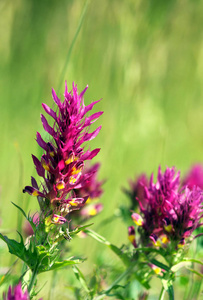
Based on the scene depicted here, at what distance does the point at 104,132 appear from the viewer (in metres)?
2.87

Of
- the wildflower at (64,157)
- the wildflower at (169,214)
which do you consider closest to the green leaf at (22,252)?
the wildflower at (64,157)

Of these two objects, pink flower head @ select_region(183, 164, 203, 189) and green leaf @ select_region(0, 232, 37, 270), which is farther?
pink flower head @ select_region(183, 164, 203, 189)

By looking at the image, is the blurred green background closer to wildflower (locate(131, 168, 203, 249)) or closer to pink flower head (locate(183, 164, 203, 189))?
pink flower head (locate(183, 164, 203, 189))

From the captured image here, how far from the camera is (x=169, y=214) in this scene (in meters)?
1.40

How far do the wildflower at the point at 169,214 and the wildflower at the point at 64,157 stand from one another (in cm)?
35

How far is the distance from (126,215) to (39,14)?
2.09m

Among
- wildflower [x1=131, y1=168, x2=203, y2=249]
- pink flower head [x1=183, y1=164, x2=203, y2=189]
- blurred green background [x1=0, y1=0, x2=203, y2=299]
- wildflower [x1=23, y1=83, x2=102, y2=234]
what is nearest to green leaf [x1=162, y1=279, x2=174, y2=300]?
wildflower [x1=131, y1=168, x2=203, y2=249]

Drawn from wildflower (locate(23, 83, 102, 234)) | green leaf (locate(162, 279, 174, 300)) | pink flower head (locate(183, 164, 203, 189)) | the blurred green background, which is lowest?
green leaf (locate(162, 279, 174, 300))

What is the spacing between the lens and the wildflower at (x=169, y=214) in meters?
1.39

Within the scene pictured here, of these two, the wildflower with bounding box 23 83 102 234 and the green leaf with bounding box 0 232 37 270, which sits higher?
the wildflower with bounding box 23 83 102 234

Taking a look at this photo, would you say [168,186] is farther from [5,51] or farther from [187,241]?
[5,51]

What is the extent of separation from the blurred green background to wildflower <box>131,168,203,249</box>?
46 centimetres

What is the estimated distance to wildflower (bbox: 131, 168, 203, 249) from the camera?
4.57ft

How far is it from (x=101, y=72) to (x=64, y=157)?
5.26ft
